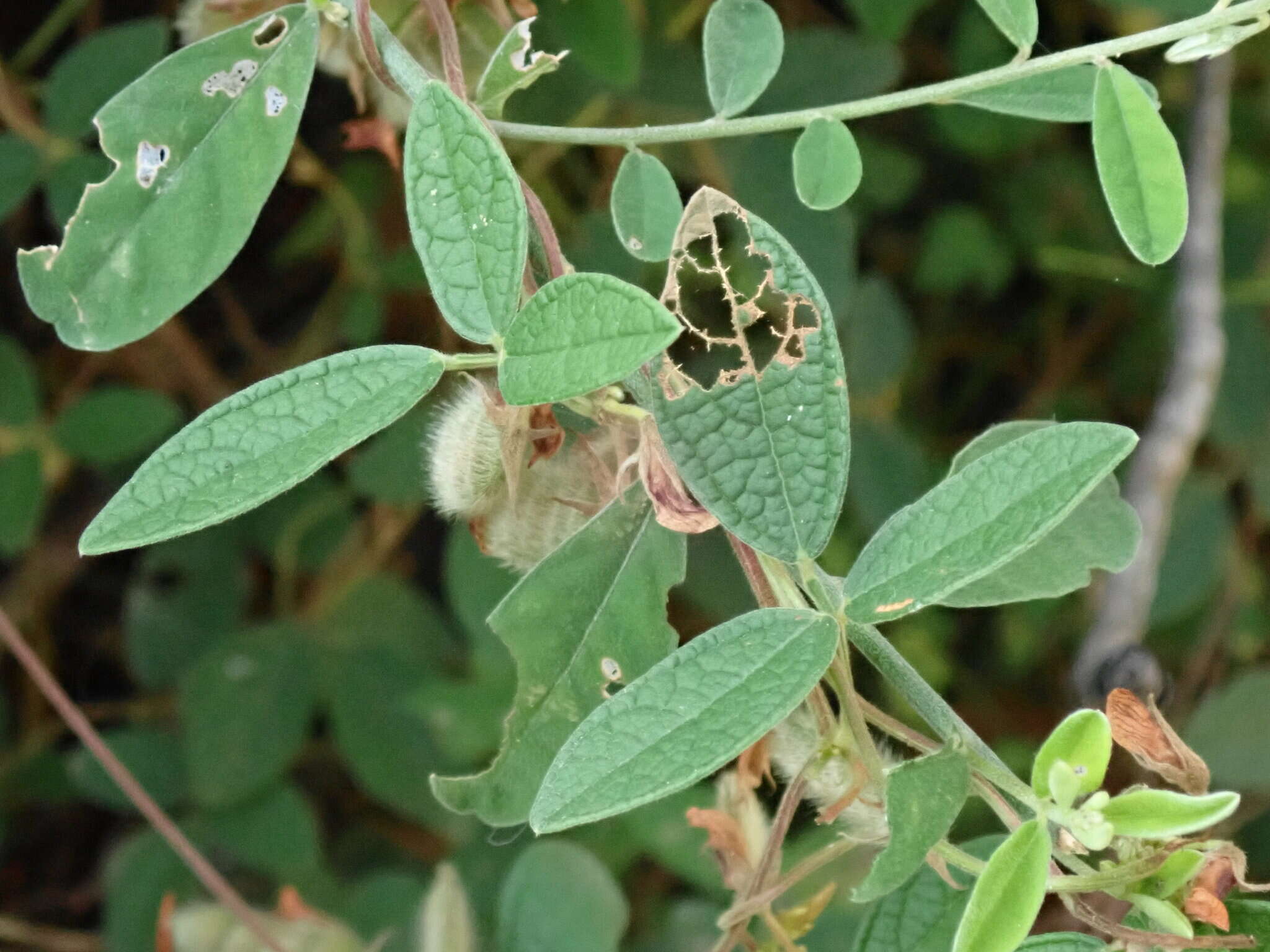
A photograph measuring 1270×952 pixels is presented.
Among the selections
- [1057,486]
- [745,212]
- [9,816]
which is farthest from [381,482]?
[1057,486]

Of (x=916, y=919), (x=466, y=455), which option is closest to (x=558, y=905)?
(x=916, y=919)

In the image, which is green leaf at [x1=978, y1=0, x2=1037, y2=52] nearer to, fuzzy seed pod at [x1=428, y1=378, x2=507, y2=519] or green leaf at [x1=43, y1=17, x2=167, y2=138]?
fuzzy seed pod at [x1=428, y1=378, x2=507, y2=519]

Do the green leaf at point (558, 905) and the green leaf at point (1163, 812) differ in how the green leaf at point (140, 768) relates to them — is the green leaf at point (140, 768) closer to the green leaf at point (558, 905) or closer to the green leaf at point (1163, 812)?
the green leaf at point (558, 905)

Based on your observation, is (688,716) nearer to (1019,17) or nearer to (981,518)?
(981,518)

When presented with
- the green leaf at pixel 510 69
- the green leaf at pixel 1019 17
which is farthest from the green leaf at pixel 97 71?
the green leaf at pixel 1019 17

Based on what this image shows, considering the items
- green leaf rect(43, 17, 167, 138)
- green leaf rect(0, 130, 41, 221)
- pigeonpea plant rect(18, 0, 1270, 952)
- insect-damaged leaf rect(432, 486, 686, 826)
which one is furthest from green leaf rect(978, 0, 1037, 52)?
green leaf rect(0, 130, 41, 221)

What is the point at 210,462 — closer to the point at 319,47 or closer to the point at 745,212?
the point at 745,212
